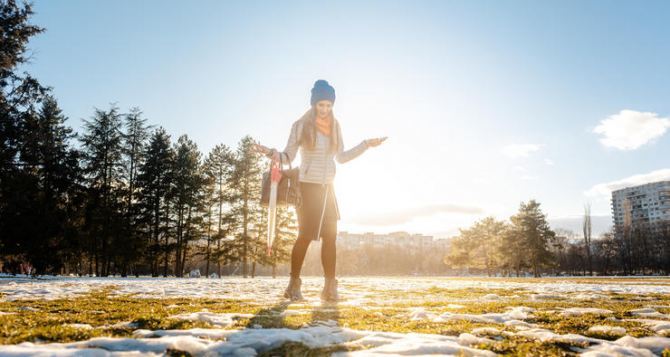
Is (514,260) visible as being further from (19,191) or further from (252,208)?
(19,191)

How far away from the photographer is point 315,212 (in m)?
5.68

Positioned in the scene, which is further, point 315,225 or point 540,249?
point 540,249

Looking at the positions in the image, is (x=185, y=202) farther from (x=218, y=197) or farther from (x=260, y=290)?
(x=260, y=290)

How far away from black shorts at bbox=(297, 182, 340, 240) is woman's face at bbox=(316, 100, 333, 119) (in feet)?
3.44

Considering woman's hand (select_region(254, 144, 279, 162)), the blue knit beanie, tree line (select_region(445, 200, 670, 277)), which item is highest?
the blue knit beanie

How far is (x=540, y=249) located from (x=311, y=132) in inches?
2154

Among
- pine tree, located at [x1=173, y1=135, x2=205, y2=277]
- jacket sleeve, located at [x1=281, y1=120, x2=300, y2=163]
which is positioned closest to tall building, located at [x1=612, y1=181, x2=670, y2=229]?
pine tree, located at [x1=173, y1=135, x2=205, y2=277]

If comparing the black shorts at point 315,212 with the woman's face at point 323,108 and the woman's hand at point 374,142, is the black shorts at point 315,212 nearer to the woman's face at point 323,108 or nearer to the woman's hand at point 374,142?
the woman's hand at point 374,142

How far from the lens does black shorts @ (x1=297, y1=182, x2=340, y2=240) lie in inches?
221

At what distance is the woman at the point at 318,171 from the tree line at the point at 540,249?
53.6 m

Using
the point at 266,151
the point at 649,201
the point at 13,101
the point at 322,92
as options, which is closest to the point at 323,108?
the point at 322,92

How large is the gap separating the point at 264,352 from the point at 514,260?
192ft

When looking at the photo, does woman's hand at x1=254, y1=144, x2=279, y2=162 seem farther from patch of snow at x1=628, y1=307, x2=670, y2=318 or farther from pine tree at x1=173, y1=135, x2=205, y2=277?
pine tree at x1=173, y1=135, x2=205, y2=277

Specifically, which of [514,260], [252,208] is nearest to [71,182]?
[252,208]
